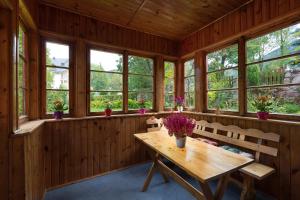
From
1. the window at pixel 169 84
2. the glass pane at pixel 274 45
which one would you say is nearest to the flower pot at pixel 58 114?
the window at pixel 169 84

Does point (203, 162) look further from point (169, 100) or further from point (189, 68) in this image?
point (189, 68)

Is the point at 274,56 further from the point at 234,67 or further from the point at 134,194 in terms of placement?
the point at 134,194

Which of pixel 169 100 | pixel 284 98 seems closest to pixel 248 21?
pixel 284 98

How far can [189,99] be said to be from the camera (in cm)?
358

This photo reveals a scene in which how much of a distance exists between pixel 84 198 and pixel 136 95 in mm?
2014

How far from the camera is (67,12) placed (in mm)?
2475

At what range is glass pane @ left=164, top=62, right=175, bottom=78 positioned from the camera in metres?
3.72

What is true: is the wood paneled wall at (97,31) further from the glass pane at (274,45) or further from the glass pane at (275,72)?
the glass pane at (275,72)

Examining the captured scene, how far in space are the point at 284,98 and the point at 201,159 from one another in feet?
5.37

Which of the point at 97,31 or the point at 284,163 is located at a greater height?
the point at 97,31

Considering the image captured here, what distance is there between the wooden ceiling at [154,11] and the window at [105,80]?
0.68 meters

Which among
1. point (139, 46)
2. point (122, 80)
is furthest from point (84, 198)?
point (139, 46)

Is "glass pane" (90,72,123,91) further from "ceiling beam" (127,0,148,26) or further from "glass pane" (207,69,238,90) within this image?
"glass pane" (207,69,238,90)

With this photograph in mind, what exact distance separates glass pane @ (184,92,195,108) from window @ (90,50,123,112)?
1.62 m
